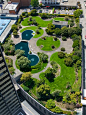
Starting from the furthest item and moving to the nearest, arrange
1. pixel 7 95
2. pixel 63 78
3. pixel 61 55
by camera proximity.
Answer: pixel 61 55 < pixel 63 78 < pixel 7 95

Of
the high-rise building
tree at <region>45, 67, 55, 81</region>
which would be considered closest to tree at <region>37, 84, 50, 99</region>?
tree at <region>45, 67, 55, 81</region>

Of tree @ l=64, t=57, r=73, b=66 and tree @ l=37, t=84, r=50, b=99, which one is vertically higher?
tree @ l=64, t=57, r=73, b=66

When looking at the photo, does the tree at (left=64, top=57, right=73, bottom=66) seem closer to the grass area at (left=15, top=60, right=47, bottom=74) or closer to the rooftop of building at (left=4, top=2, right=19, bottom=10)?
the grass area at (left=15, top=60, right=47, bottom=74)

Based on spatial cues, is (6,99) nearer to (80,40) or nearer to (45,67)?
(45,67)

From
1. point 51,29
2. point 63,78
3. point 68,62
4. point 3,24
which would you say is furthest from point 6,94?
point 3,24

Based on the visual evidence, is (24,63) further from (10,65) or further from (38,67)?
(10,65)

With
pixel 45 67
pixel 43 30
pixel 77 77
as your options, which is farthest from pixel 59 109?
pixel 43 30

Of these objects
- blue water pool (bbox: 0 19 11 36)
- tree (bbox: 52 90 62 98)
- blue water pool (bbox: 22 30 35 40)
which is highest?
blue water pool (bbox: 0 19 11 36)

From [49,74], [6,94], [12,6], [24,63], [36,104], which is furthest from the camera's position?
[12,6]
